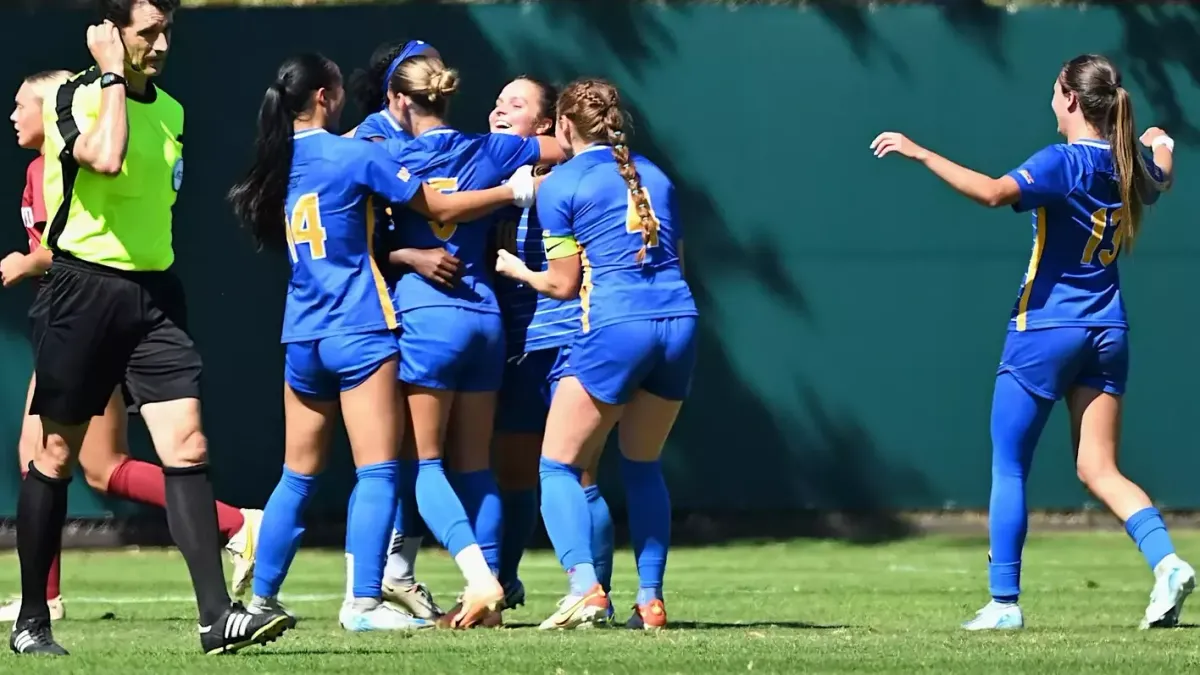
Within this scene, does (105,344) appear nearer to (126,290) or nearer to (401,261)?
(126,290)

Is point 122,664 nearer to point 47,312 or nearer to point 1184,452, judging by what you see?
point 47,312

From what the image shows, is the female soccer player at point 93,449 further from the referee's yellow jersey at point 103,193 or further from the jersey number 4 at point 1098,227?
the jersey number 4 at point 1098,227

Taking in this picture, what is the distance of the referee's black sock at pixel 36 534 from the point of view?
693 cm

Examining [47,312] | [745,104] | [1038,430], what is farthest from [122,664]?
[745,104]

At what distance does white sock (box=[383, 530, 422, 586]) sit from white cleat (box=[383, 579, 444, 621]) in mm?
31

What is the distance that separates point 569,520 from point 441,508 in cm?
45

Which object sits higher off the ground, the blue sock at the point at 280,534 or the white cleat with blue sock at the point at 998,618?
the blue sock at the point at 280,534

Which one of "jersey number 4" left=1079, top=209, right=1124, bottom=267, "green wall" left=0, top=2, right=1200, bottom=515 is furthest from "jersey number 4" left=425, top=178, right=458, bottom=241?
"green wall" left=0, top=2, right=1200, bottom=515

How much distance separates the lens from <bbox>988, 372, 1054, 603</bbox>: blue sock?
800 centimetres

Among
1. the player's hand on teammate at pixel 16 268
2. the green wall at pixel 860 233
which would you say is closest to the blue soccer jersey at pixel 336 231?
the player's hand on teammate at pixel 16 268

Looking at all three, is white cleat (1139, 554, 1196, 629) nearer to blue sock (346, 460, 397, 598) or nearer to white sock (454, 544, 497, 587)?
white sock (454, 544, 497, 587)

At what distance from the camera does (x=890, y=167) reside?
13.0 meters

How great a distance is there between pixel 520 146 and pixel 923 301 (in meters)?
5.04

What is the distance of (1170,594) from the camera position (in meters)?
7.77
